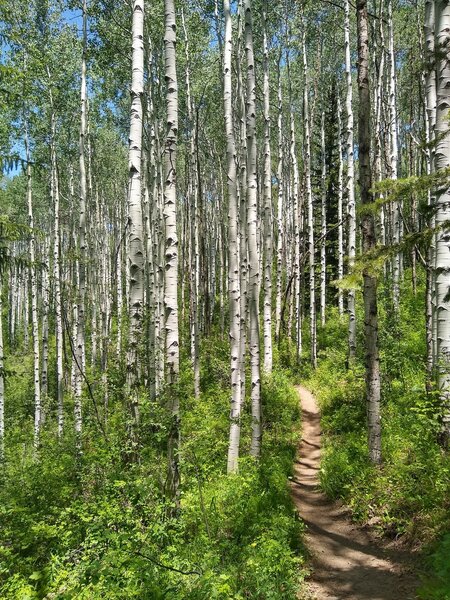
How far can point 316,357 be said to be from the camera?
622 inches

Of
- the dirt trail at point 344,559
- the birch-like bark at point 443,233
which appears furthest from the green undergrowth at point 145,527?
the birch-like bark at point 443,233

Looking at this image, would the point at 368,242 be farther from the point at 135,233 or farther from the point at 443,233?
the point at 135,233

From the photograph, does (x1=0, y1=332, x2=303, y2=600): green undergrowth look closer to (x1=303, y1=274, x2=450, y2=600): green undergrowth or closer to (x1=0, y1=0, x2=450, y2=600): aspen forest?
(x1=0, y1=0, x2=450, y2=600): aspen forest

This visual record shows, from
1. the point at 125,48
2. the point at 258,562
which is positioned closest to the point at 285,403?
the point at 258,562

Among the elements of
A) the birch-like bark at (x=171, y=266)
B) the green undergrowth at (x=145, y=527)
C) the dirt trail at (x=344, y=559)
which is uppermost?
the birch-like bark at (x=171, y=266)

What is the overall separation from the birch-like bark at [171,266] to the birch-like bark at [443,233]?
3.40 metres

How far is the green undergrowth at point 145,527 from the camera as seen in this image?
339 cm

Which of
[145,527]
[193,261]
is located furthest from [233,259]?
[193,261]

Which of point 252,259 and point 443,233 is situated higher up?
point 443,233

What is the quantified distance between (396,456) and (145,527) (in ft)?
13.8

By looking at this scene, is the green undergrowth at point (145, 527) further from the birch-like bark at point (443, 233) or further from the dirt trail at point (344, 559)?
the birch-like bark at point (443, 233)

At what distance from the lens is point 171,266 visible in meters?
5.55

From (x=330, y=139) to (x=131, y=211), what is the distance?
61.1ft

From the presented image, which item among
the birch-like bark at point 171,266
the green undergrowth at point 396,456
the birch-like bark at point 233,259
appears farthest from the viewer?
the birch-like bark at point 233,259
